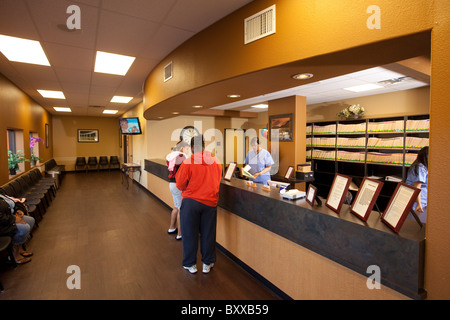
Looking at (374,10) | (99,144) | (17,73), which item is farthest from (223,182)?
(99,144)

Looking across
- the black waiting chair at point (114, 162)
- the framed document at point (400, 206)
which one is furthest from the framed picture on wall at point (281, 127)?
the black waiting chair at point (114, 162)

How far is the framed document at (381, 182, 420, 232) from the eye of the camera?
4.92ft

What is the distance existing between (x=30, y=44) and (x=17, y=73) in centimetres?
200

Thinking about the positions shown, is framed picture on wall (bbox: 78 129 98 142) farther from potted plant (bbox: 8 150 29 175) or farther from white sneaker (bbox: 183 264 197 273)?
white sneaker (bbox: 183 264 197 273)

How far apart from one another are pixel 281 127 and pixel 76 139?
1144 cm

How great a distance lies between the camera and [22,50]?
357cm

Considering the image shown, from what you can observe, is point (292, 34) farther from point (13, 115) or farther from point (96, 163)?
point (96, 163)

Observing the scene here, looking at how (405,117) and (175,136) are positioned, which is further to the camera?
(175,136)

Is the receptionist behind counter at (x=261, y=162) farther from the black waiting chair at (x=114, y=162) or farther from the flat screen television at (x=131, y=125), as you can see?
the black waiting chair at (x=114, y=162)

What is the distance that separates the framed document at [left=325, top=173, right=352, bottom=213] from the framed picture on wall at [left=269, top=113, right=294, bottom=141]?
12.6 ft

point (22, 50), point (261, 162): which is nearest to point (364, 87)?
point (261, 162)

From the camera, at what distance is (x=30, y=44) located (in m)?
3.36
